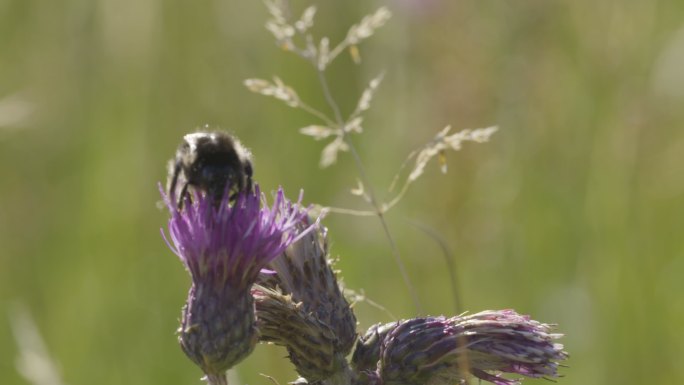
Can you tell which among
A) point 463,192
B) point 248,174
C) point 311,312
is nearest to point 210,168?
point 248,174

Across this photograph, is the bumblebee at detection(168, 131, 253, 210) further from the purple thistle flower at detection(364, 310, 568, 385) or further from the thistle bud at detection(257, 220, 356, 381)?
the purple thistle flower at detection(364, 310, 568, 385)

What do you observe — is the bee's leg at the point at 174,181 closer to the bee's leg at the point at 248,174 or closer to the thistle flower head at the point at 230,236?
the thistle flower head at the point at 230,236

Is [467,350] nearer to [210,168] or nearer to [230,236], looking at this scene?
[230,236]

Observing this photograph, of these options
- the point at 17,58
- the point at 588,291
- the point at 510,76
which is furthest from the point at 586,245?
the point at 17,58

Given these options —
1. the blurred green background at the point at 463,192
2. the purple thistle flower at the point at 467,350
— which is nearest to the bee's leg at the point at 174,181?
the purple thistle flower at the point at 467,350

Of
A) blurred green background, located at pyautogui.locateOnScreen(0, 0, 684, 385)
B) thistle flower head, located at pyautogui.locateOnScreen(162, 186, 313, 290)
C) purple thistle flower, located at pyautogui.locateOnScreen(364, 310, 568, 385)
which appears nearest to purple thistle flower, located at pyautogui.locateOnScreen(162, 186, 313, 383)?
thistle flower head, located at pyautogui.locateOnScreen(162, 186, 313, 290)

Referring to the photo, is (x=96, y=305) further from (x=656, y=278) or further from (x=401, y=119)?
(x=656, y=278)
